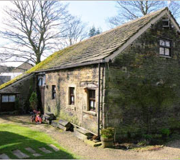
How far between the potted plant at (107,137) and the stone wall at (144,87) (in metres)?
0.61

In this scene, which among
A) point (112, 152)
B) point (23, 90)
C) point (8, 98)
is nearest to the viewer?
point (112, 152)

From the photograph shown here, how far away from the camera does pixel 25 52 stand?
26.2 m

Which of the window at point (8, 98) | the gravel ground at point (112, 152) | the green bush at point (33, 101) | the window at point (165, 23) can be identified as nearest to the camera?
the gravel ground at point (112, 152)

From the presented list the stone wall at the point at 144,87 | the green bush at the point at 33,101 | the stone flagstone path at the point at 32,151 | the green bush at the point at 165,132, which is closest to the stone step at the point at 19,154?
the stone flagstone path at the point at 32,151

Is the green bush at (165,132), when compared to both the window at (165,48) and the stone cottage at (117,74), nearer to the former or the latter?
the stone cottage at (117,74)

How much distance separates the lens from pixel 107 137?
8.22 metres

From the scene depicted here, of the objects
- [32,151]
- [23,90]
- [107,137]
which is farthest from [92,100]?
[23,90]

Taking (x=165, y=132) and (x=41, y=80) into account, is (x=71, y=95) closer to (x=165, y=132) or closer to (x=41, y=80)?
(x=165, y=132)

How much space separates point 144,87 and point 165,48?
10.0 feet

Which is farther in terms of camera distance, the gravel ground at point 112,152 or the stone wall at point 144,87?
the stone wall at point 144,87

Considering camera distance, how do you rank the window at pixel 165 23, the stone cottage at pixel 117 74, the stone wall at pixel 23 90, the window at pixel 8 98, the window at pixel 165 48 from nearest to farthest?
the stone cottage at pixel 117 74, the window at pixel 165 23, the window at pixel 165 48, the window at pixel 8 98, the stone wall at pixel 23 90

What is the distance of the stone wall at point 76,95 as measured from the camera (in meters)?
9.65

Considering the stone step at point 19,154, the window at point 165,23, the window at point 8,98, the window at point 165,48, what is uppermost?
the window at point 165,23

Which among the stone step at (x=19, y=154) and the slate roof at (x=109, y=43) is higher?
the slate roof at (x=109, y=43)
